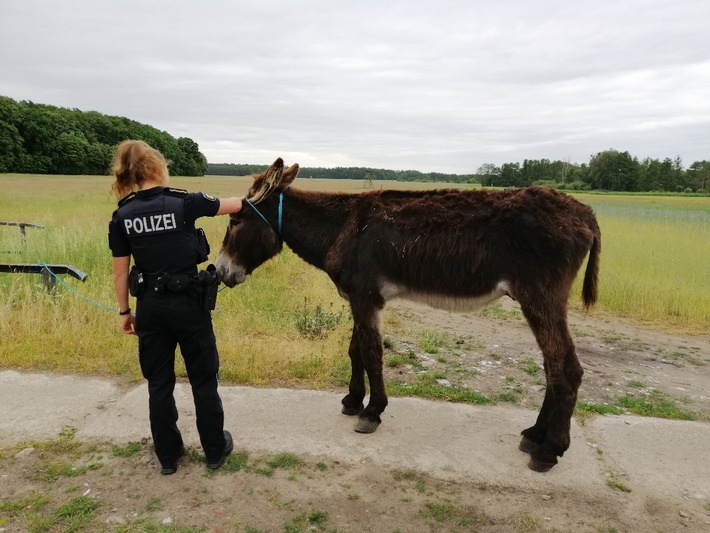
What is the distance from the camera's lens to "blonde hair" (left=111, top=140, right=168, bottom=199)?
307 cm

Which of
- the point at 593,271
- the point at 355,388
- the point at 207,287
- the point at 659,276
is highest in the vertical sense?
the point at 593,271

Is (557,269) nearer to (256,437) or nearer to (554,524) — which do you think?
(554,524)

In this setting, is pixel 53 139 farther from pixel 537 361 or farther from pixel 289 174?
pixel 537 361

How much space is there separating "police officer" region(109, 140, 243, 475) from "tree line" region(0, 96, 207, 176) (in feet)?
155

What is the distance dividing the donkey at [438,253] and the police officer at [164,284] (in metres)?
0.99

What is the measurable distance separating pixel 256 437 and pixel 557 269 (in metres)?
2.77

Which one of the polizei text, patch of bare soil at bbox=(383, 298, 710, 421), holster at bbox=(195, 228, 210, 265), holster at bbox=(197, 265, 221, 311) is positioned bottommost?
patch of bare soil at bbox=(383, 298, 710, 421)

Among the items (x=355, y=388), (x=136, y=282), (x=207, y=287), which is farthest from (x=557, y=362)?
(x=136, y=282)

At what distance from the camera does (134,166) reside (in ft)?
10.1

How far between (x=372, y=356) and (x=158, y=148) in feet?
195

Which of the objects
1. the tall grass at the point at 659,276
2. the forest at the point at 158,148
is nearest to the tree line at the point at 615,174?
Answer: the forest at the point at 158,148

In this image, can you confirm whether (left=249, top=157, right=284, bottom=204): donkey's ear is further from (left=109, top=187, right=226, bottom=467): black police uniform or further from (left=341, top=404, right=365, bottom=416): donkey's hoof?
(left=341, top=404, right=365, bottom=416): donkey's hoof

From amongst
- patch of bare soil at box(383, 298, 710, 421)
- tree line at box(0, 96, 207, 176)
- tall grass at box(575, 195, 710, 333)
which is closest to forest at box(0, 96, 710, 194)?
tree line at box(0, 96, 207, 176)

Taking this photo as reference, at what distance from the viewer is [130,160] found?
306 centimetres
